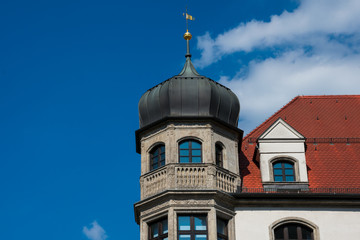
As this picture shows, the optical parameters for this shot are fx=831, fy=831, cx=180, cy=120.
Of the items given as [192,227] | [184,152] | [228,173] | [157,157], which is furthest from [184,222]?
[157,157]

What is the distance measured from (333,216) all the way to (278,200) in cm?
180

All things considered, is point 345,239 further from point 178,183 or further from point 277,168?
point 178,183

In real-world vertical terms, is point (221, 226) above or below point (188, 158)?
below

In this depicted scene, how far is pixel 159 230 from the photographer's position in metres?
25.8

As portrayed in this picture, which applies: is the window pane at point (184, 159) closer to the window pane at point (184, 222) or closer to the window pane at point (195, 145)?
the window pane at point (195, 145)

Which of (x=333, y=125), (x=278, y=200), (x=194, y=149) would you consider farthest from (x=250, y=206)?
(x=333, y=125)

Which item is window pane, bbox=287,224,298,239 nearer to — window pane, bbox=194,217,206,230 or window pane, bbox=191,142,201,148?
window pane, bbox=194,217,206,230

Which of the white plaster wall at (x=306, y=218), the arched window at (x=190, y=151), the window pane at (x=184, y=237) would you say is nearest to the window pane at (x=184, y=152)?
the arched window at (x=190, y=151)

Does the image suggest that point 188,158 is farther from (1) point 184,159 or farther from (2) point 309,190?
(2) point 309,190

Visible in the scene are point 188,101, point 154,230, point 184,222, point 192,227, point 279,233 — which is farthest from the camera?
point 188,101

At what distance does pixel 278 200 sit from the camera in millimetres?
26250

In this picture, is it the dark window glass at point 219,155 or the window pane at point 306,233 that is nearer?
the window pane at point 306,233

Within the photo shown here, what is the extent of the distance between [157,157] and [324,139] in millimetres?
6412

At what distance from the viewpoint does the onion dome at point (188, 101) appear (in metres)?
27.5
